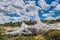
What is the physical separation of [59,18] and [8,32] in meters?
1.84

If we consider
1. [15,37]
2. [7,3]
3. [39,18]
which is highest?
[7,3]

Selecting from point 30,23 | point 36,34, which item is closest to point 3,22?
point 30,23

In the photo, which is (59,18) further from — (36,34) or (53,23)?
(36,34)

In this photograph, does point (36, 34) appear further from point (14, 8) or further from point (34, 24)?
point (14, 8)

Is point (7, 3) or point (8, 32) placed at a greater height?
point (7, 3)

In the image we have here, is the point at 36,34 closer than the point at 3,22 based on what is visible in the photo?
Yes

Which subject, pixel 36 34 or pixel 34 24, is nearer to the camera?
pixel 36 34

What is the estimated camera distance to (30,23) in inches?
266

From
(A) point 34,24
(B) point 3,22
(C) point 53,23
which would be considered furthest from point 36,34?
(B) point 3,22

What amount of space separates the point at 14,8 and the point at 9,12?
0.89 ft

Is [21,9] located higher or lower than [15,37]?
higher

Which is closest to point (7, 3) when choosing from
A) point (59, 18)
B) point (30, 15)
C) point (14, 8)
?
point (14, 8)

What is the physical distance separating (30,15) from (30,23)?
0.37 metres

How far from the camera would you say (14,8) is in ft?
21.8
